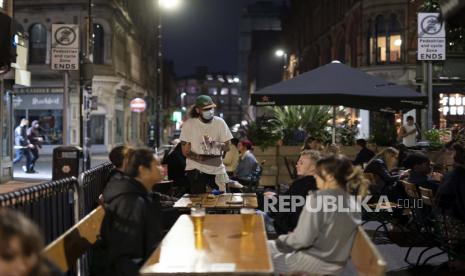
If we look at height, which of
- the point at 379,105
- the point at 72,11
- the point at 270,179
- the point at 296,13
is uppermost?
the point at 296,13

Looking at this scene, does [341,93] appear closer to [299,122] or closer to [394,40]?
[299,122]

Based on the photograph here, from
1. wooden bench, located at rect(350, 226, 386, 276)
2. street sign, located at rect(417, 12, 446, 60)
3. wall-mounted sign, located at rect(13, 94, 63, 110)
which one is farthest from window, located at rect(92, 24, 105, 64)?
wooden bench, located at rect(350, 226, 386, 276)

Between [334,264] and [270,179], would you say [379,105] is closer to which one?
[270,179]

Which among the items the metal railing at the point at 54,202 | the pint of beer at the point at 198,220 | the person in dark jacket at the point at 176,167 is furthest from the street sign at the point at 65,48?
the pint of beer at the point at 198,220

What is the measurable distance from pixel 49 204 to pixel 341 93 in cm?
614

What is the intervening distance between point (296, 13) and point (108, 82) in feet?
109

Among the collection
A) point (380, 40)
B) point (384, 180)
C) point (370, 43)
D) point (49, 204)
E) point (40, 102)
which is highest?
point (380, 40)

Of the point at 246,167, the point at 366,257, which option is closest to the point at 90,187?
the point at 366,257

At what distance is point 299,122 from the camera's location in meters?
16.5

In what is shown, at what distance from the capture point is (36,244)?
259 centimetres

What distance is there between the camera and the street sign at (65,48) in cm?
1369

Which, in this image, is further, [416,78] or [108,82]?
[108,82]

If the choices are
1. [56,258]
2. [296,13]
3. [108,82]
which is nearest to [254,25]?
[296,13]

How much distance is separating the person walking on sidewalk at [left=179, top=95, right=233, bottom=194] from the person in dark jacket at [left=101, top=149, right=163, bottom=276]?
423 cm
